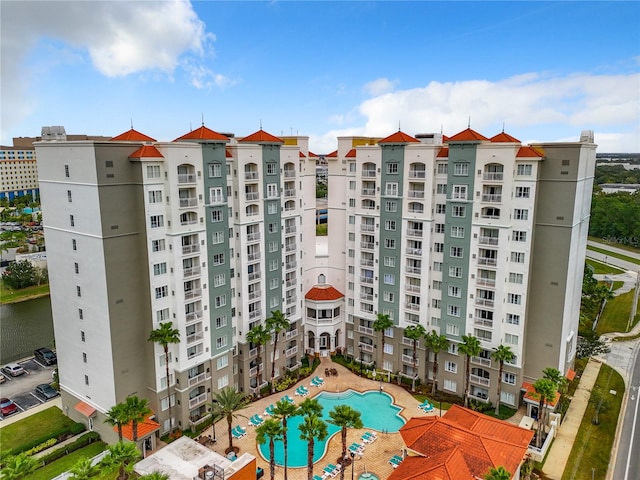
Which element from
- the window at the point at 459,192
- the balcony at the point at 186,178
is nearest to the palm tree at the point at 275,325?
the balcony at the point at 186,178

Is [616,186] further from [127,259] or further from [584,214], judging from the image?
[127,259]

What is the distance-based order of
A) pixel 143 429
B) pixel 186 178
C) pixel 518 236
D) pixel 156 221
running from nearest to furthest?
pixel 143 429
pixel 156 221
pixel 186 178
pixel 518 236

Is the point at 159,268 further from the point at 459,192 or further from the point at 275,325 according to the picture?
A: the point at 459,192

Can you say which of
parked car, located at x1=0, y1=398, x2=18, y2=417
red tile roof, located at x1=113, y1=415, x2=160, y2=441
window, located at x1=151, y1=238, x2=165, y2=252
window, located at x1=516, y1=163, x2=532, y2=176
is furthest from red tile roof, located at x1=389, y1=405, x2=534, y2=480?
parked car, located at x1=0, y1=398, x2=18, y2=417

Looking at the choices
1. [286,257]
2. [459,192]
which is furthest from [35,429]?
[459,192]

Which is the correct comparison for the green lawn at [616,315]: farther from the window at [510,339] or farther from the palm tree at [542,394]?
the palm tree at [542,394]

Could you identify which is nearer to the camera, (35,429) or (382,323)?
(35,429)
